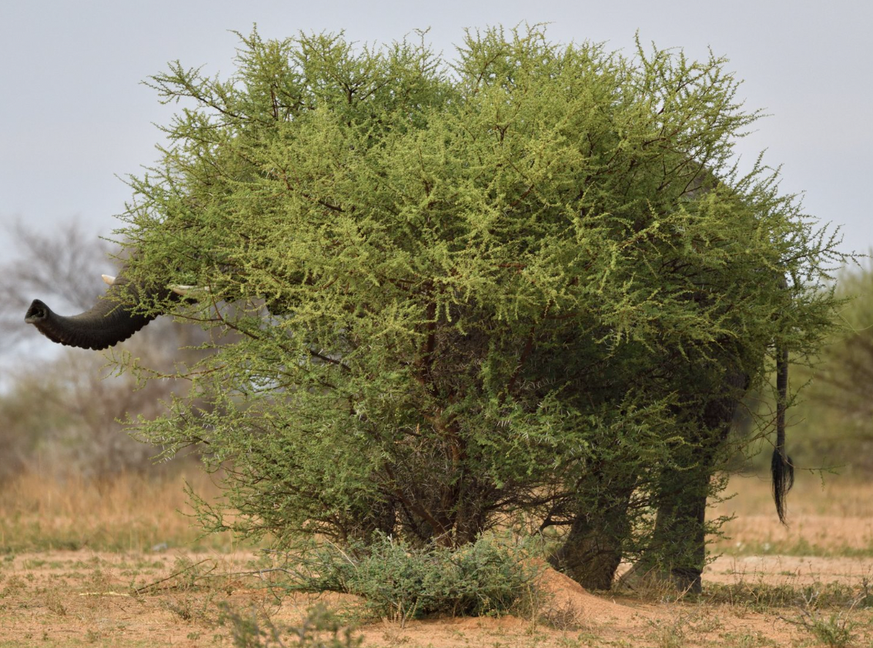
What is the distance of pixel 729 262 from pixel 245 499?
14.2 feet

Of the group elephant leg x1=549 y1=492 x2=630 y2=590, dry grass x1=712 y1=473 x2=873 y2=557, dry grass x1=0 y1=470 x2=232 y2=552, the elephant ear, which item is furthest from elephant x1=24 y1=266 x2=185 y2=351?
dry grass x1=712 y1=473 x2=873 y2=557

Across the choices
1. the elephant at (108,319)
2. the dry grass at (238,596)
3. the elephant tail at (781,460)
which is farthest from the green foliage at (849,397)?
the elephant at (108,319)

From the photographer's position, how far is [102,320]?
29.2 ft

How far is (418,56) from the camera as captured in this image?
9.34m

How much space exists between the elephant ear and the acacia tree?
0.94 feet

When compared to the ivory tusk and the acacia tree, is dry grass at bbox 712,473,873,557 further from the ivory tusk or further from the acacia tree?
the ivory tusk

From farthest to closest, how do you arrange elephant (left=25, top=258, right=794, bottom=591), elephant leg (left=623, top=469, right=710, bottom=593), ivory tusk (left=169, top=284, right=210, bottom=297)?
elephant leg (left=623, top=469, right=710, bottom=593) → elephant (left=25, top=258, right=794, bottom=591) → ivory tusk (left=169, top=284, right=210, bottom=297)

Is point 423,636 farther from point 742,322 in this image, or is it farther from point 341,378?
point 742,322

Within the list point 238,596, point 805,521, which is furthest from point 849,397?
point 238,596

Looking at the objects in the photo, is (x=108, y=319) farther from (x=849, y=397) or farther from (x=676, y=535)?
(x=849, y=397)

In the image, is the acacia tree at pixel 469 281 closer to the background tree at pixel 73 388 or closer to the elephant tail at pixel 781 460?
the elephant tail at pixel 781 460

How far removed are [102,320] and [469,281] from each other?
11.7 feet

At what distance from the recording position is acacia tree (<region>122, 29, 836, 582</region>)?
24.6 ft

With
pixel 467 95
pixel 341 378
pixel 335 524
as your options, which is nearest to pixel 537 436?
pixel 341 378
